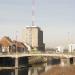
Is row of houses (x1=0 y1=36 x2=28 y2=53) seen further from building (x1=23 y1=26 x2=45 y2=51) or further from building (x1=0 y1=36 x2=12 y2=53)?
building (x1=23 y1=26 x2=45 y2=51)

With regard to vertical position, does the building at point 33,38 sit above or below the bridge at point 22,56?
above

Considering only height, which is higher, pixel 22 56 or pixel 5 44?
pixel 5 44

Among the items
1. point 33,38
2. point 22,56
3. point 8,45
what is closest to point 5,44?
point 8,45

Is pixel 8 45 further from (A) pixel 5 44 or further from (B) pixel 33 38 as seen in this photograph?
(B) pixel 33 38

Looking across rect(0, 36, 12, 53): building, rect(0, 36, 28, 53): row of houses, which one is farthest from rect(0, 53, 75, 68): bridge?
rect(0, 36, 12, 53): building

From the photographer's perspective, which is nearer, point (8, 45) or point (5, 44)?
point (8, 45)

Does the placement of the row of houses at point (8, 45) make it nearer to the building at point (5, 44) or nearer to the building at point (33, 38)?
the building at point (5, 44)

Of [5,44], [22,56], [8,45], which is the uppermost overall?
[5,44]

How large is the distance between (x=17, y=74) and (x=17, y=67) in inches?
668

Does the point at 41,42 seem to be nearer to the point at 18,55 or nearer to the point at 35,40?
the point at 35,40

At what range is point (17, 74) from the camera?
7506cm

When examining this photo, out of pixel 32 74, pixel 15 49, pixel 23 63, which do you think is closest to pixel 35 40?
pixel 15 49

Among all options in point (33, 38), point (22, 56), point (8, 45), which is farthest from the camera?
point (33, 38)

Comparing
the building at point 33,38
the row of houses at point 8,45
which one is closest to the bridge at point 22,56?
the row of houses at point 8,45
